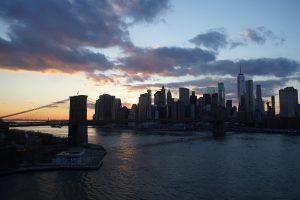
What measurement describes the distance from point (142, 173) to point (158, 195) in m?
7.66

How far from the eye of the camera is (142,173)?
29.0m

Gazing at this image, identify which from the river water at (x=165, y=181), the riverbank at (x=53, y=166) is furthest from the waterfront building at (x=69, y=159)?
the river water at (x=165, y=181)

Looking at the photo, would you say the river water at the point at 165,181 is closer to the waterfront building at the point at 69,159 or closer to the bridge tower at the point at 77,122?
the waterfront building at the point at 69,159

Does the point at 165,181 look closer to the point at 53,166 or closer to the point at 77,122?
the point at 53,166

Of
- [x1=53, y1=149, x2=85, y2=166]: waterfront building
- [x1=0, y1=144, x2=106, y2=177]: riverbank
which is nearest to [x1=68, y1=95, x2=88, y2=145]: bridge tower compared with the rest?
[x1=0, y1=144, x2=106, y2=177]: riverbank

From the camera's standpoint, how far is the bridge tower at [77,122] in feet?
156

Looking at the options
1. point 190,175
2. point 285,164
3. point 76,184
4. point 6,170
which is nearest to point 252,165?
point 285,164

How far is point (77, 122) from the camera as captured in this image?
157ft

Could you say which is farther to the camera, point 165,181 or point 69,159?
point 69,159

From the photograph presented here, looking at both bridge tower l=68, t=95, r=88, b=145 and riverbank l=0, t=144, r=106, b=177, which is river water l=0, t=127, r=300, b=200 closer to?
riverbank l=0, t=144, r=106, b=177

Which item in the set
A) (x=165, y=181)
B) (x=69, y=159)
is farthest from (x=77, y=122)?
(x=165, y=181)

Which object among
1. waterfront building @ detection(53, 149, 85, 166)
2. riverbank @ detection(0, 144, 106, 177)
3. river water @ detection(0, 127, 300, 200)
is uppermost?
waterfront building @ detection(53, 149, 85, 166)

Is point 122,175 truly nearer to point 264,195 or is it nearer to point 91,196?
point 91,196

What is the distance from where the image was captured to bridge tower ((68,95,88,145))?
47500mm
